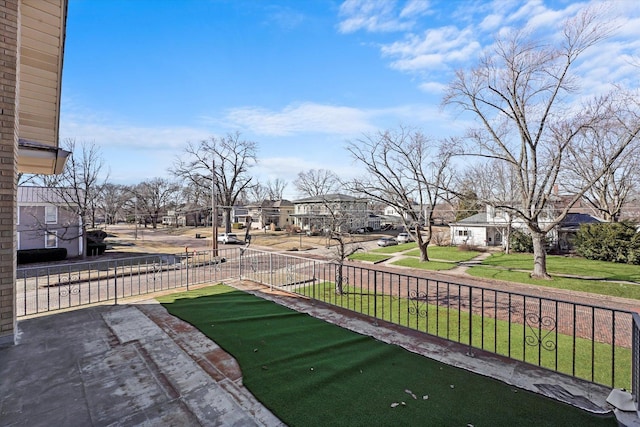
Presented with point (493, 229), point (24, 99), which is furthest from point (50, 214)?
point (493, 229)

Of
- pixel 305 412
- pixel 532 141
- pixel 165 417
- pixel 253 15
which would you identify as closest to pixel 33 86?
pixel 253 15

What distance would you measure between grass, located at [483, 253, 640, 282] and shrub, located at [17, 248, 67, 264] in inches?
939

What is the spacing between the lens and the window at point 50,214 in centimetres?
1678

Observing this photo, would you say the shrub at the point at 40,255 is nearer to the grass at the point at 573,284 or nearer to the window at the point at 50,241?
the window at the point at 50,241

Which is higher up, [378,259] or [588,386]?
[588,386]

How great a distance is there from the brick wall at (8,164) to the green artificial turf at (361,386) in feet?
Answer: 7.17

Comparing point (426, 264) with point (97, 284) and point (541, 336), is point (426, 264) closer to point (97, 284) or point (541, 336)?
point (541, 336)

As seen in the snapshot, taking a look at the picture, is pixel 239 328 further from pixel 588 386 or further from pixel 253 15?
pixel 253 15

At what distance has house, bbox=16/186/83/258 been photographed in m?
16.2

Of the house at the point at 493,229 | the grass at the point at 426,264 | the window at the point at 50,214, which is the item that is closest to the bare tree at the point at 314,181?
the house at the point at 493,229

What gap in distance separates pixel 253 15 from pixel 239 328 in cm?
830

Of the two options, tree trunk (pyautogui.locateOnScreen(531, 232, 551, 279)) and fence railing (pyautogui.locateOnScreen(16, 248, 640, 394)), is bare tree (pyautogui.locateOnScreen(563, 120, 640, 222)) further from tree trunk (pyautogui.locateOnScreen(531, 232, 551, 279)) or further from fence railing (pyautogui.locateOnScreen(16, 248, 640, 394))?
fence railing (pyautogui.locateOnScreen(16, 248, 640, 394))

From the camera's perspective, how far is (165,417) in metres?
2.28

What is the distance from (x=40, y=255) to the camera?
1553cm
